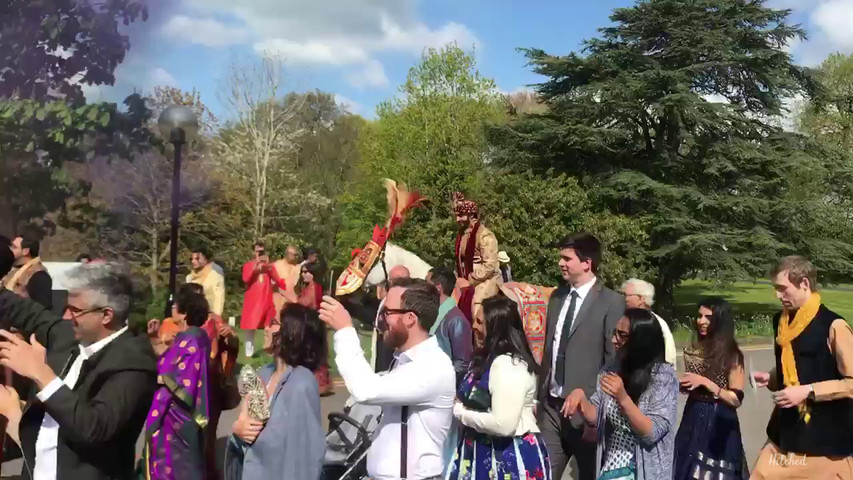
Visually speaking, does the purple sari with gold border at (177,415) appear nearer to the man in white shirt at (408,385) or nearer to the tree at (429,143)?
the man in white shirt at (408,385)

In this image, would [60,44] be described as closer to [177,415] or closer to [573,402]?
[177,415]

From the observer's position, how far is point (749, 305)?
33.5m

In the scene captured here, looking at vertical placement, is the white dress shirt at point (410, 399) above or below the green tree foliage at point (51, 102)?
below

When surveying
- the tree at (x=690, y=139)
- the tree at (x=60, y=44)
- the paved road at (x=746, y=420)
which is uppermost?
the tree at (x=690, y=139)

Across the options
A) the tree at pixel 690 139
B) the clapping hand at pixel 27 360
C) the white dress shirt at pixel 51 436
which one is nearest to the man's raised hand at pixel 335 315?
the white dress shirt at pixel 51 436

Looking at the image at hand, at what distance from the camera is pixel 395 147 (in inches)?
1419

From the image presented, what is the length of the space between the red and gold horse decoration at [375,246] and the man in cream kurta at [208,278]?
4.59m

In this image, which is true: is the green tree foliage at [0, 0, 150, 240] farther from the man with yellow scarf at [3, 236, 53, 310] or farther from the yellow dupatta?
the yellow dupatta

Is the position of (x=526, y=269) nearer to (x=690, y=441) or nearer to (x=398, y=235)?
(x=398, y=235)

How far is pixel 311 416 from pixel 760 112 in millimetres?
27021

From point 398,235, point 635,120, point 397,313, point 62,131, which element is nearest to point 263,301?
point 62,131

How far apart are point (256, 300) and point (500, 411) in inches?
423

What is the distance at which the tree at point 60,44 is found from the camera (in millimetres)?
5477

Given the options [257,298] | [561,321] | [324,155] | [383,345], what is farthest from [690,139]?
[561,321]
